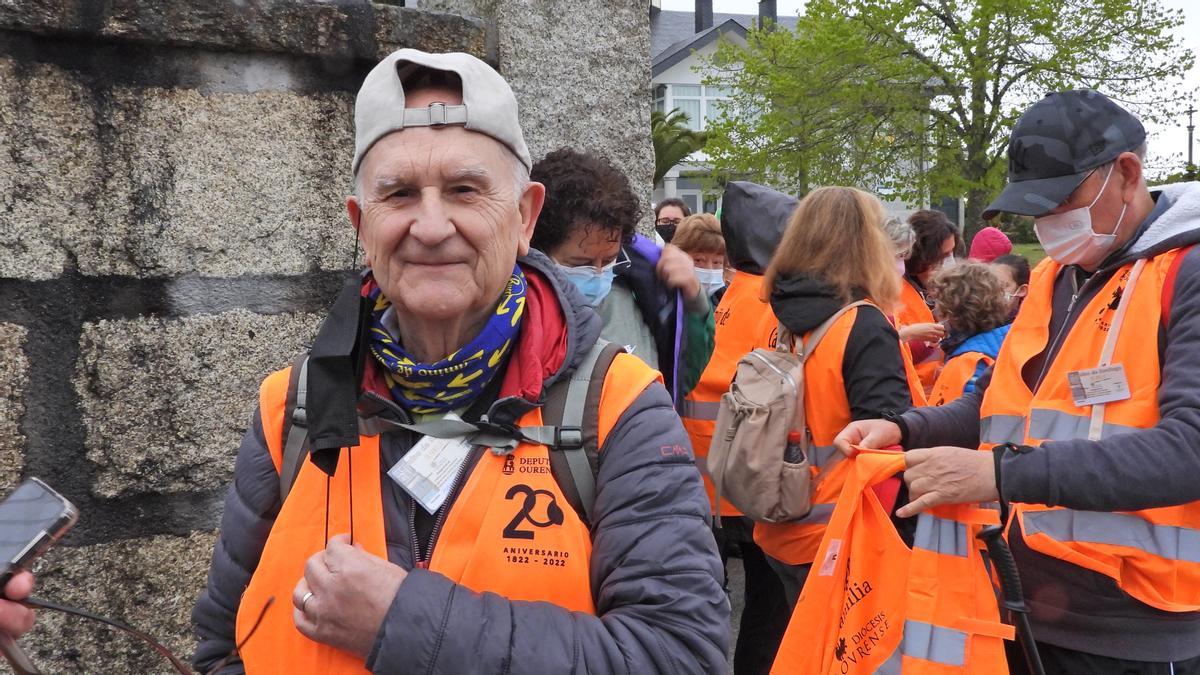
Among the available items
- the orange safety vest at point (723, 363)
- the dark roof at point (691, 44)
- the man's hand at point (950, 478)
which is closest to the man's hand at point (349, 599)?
the man's hand at point (950, 478)

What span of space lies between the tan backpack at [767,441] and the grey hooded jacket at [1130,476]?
0.90m

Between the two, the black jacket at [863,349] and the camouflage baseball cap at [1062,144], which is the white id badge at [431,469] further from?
the black jacket at [863,349]

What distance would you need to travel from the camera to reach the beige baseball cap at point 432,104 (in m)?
1.63

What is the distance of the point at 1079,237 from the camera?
8.46ft

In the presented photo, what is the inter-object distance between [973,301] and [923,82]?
21.0m

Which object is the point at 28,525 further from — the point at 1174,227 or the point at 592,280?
the point at 1174,227

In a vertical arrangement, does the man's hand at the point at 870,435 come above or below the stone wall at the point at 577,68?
below

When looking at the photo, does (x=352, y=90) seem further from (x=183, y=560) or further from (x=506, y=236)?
(x=183, y=560)

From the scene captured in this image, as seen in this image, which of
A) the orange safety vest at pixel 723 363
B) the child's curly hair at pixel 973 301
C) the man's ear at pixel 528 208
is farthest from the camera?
the child's curly hair at pixel 973 301

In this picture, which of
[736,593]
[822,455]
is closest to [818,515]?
[822,455]

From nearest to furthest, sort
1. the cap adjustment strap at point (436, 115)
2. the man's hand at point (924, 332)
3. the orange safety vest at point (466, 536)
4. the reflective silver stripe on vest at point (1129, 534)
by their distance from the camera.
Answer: the orange safety vest at point (466, 536)
the cap adjustment strap at point (436, 115)
the reflective silver stripe on vest at point (1129, 534)
the man's hand at point (924, 332)

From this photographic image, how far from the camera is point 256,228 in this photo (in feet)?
7.97

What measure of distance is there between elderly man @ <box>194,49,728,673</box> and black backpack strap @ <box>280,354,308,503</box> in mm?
→ 12

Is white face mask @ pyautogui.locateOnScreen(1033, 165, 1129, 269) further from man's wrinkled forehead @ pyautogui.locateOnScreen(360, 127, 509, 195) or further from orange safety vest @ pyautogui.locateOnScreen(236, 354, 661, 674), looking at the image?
man's wrinkled forehead @ pyautogui.locateOnScreen(360, 127, 509, 195)
